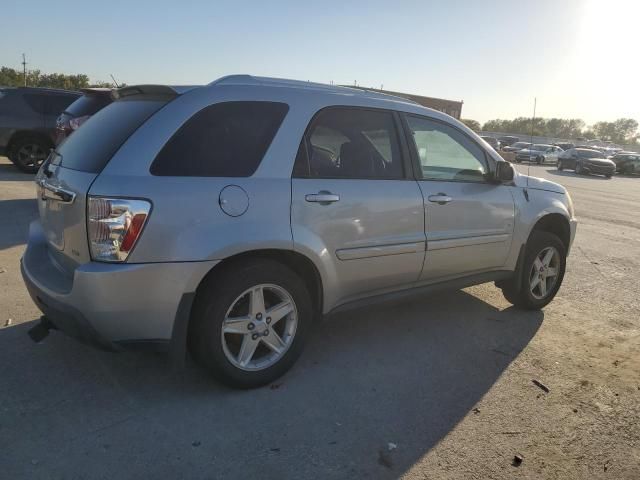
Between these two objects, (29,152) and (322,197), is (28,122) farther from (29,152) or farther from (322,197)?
(322,197)

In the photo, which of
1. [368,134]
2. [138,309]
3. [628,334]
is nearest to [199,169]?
[138,309]

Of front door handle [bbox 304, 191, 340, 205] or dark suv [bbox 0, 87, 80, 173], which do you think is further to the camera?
dark suv [bbox 0, 87, 80, 173]

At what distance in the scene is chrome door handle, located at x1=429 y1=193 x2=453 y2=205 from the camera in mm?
3879

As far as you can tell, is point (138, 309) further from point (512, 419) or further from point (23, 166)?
point (23, 166)

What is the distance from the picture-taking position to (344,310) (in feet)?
11.8

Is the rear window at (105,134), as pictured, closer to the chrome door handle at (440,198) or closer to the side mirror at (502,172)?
the chrome door handle at (440,198)

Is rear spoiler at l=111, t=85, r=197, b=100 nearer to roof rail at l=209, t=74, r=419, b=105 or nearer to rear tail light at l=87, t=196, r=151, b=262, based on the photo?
roof rail at l=209, t=74, r=419, b=105

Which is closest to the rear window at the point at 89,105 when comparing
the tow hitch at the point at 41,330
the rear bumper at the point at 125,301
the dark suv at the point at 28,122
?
the dark suv at the point at 28,122

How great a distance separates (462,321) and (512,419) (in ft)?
5.11

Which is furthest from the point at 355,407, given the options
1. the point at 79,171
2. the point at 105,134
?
the point at 105,134

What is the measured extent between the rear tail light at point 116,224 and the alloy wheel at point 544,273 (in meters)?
3.56

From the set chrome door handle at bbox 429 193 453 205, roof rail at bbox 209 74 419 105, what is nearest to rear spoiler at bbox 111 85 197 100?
roof rail at bbox 209 74 419 105

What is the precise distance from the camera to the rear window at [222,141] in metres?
2.85

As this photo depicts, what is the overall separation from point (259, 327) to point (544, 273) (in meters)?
3.04
